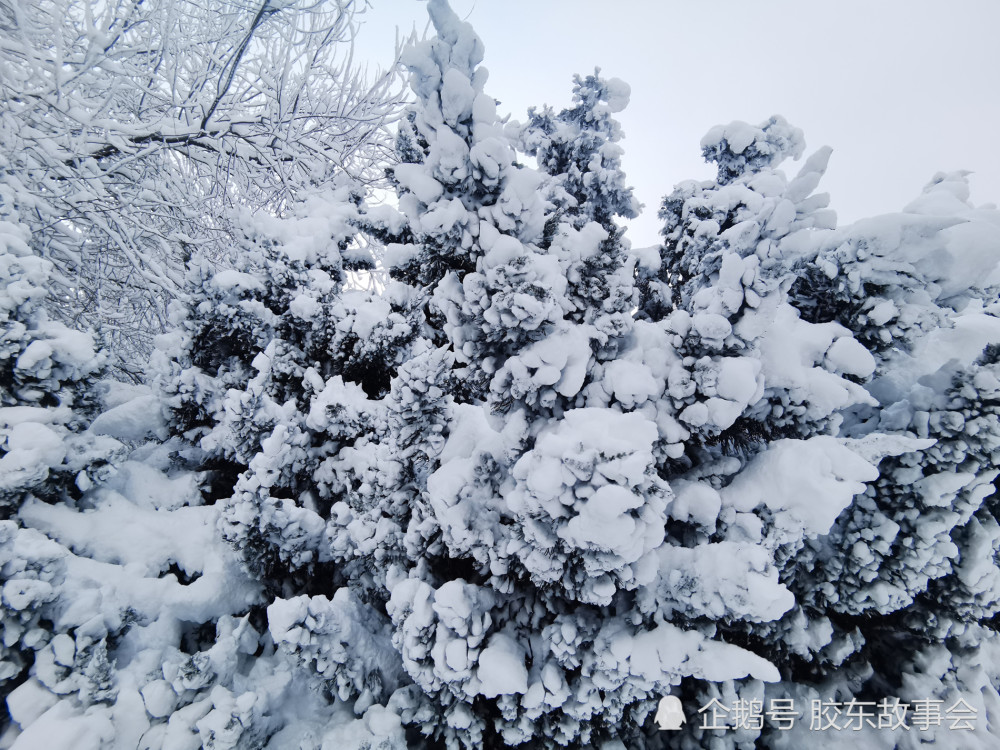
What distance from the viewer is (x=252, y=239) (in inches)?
109

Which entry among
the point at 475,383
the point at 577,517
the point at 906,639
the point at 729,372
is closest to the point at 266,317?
the point at 475,383

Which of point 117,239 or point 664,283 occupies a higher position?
point 664,283

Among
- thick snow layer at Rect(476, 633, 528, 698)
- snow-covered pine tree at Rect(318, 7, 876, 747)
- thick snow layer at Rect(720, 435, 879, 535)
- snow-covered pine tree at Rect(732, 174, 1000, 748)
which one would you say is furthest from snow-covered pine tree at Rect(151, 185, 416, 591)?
snow-covered pine tree at Rect(732, 174, 1000, 748)

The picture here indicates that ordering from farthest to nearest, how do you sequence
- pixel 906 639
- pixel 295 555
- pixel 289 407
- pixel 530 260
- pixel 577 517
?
pixel 289 407
pixel 295 555
pixel 906 639
pixel 530 260
pixel 577 517

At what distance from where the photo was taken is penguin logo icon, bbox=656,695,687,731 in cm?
173

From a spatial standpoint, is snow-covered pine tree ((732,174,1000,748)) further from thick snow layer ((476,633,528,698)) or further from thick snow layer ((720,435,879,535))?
thick snow layer ((476,633,528,698))

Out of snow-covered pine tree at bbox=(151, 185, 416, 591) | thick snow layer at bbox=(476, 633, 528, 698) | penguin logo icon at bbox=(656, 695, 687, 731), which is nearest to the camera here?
thick snow layer at bbox=(476, 633, 528, 698)

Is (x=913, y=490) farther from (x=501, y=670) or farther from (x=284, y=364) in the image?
(x=284, y=364)

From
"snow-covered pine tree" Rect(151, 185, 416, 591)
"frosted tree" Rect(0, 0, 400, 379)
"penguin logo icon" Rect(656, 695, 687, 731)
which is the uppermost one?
"frosted tree" Rect(0, 0, 400, 379)

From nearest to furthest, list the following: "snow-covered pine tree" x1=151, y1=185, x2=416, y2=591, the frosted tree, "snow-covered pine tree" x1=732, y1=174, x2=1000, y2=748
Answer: "snow-covered pine tree" x1=732, y1=174, x2=1000, y2=748 → "snow-covered pine tree" x1=151, y1=185, x2=416, y2=591 → the frosted tree

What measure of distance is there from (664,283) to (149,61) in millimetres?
4122

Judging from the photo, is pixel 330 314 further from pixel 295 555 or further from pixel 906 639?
pixel 906 639

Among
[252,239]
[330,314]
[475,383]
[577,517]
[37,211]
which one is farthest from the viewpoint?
[37,211]

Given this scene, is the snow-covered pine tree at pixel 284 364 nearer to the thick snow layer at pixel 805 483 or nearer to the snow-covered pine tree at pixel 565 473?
the snow-covered pine tree at pixel 565 473
